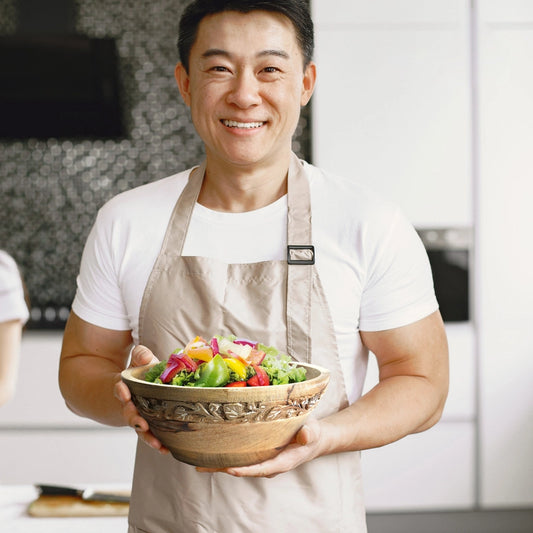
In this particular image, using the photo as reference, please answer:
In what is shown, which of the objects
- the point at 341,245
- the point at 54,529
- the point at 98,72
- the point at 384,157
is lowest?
the point at 54,529

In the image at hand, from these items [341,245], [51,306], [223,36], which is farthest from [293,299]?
[51,306]

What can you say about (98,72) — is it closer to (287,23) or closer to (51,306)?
(51,306)

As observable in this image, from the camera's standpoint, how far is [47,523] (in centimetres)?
122

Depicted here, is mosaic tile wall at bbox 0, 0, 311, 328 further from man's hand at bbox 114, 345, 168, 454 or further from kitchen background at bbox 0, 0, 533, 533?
man's hand at bbox 114, 345, 168, 454

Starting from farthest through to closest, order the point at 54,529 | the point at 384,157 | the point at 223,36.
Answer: the point at 384,157
the point at 54,529
the point at 223,36

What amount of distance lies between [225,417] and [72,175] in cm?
189

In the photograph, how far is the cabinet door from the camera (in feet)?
8.07

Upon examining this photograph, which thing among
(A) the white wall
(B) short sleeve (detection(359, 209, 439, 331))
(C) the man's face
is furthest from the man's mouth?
(A) the white wall

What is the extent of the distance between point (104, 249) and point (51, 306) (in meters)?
1.48

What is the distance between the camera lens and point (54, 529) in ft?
3.93

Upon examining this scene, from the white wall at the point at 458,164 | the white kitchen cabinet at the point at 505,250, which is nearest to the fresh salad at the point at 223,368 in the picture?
the white wall at the point at 458,164

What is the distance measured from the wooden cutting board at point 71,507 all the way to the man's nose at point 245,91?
702 millimetres

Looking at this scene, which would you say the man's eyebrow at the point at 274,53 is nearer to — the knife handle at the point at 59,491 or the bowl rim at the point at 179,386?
the bowl rim at the point at 179,386

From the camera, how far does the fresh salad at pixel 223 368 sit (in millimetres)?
854
